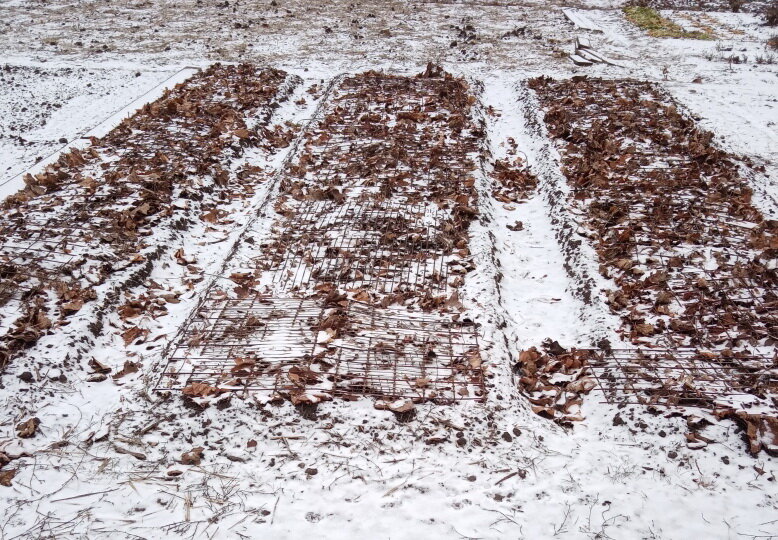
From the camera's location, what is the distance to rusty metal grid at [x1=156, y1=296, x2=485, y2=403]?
407 cm

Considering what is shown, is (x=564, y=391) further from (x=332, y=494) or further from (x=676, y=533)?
(x=332, y=494)

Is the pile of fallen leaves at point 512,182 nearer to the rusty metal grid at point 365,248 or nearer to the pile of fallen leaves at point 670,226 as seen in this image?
the pile of fallen leaves at point 670,226

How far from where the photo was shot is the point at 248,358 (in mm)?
4246

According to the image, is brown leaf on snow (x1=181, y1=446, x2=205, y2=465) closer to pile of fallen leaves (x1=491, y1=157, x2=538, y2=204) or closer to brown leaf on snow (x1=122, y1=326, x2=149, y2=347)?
brown leaf on snow (x1=122, y1=326, x2=149, y2=347)

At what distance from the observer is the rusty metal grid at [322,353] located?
4.07 m

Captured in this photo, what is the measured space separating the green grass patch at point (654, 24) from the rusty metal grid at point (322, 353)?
1297 cm

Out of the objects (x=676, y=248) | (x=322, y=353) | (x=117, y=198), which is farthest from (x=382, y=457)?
(x=117, y=198)

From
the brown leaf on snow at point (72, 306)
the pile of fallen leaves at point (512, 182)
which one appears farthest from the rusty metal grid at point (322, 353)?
the pile of fallen leaves at point (512, 182)

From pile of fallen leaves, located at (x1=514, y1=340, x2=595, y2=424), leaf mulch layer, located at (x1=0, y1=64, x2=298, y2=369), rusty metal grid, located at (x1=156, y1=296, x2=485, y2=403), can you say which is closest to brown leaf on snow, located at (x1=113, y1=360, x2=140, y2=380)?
rusty metal grid, located at (x1=156, y1=296, x2=485, y2=403)

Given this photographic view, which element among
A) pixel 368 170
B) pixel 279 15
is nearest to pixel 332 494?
pixel 368 170

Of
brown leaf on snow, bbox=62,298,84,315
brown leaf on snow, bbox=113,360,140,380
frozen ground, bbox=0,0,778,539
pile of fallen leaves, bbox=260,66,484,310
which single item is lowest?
frozen ground, bbox=0,0,778,539

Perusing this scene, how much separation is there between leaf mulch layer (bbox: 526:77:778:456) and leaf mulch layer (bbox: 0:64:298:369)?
13.8ft

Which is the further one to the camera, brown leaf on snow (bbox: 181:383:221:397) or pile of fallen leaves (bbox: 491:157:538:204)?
pile of fallen leaves (bbox: 491:157:538:204)

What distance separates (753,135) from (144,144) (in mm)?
9450
